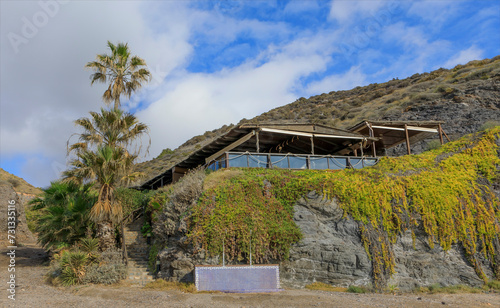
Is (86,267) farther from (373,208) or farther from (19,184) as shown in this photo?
(19,184)

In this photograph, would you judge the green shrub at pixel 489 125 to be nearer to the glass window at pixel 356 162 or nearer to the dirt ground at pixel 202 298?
the glass window at pixel 356 162

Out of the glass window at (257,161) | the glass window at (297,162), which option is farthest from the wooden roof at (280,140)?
the glass window at (297,162)

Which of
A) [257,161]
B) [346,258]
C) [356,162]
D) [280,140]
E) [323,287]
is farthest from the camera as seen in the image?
[280,140]

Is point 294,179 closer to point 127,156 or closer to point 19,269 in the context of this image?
point 127,156

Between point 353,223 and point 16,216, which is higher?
point 16,216

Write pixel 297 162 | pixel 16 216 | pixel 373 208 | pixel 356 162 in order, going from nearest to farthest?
pixel 373 208
pixel 297 162
pixel 356 162
pixel 16 216

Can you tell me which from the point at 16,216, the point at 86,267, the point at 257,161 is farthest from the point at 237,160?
the point at 16,216

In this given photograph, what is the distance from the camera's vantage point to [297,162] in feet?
61.9

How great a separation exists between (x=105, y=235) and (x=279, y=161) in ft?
27.9

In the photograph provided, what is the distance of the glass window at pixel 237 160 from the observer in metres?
17.8

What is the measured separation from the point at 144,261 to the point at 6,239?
32.6 ft

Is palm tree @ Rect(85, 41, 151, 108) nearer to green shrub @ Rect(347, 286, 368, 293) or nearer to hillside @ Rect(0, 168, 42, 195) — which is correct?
green shrub @ Rect(347, 286, 368, 293)

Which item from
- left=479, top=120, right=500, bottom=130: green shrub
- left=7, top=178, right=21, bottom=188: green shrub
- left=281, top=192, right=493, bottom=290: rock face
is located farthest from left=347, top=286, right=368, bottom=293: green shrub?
left=7, top=178, right=21, bottom=188: green shrub

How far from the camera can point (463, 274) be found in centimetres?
1491
